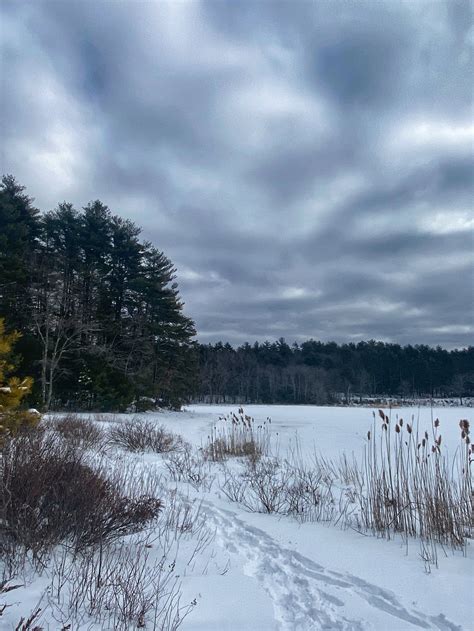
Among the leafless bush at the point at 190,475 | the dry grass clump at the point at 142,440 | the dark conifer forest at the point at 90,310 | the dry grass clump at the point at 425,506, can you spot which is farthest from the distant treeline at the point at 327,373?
the dry grass clump at the point at 425,506

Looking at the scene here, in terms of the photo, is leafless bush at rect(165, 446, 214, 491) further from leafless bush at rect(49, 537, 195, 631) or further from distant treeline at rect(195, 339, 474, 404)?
distant treeline at rect(195, 339, 474, 404)

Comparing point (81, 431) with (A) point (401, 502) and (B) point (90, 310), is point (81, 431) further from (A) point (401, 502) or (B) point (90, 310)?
(B) point (90, 310)

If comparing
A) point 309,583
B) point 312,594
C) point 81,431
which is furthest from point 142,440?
point 312,594

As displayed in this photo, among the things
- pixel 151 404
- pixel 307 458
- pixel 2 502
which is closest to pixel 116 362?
pixel 151 404

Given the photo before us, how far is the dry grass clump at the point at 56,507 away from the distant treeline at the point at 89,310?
16934 millimetres

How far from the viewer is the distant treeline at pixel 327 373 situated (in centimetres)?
7738

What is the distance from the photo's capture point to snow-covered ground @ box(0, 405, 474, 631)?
9.20ft

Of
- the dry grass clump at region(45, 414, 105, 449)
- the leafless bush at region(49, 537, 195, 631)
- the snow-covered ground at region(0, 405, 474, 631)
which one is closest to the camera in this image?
the leafless bush at region(49, 537, 195, 631)

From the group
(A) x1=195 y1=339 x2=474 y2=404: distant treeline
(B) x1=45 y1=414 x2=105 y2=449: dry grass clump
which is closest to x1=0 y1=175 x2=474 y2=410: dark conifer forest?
(B) x1=45 y1=414 x2=105 y2=449: dry grass clump

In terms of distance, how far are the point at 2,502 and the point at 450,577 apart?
3.90m

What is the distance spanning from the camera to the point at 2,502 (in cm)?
331

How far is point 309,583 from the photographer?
3.43 meters

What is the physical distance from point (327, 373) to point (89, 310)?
233 feet

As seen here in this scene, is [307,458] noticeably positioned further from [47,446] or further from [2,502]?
[2,502]
